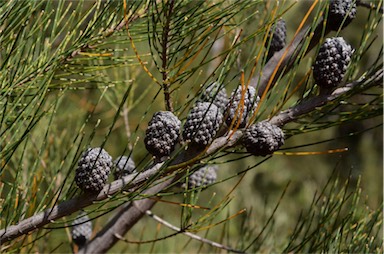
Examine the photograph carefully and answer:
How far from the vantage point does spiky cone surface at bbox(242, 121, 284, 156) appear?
0.54m

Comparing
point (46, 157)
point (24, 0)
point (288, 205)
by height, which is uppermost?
point (24, 0)

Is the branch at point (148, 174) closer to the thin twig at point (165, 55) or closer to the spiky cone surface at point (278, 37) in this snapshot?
the thin twig at point (165, 55)

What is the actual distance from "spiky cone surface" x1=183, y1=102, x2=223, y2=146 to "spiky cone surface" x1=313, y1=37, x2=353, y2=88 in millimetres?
100

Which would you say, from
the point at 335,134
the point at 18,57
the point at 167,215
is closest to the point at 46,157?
the point at 18,57

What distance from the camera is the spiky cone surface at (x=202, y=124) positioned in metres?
0.53

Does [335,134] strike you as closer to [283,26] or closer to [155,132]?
[283,26]

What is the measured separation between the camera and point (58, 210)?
55cm

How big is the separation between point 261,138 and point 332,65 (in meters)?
0.10

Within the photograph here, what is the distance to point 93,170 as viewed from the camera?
536mm

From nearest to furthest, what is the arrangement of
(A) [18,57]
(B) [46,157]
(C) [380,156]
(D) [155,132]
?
(D) [155,132], (A) [18,57], (B) [46,157], (C) [380,156]

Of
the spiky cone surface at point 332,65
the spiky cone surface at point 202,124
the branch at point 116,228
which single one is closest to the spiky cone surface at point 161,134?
the spiky cone surface at point 202,124

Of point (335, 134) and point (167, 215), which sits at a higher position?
point (335, 134)

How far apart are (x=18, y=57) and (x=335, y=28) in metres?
0.33

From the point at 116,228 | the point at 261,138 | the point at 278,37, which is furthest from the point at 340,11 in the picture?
the point at 116,228
